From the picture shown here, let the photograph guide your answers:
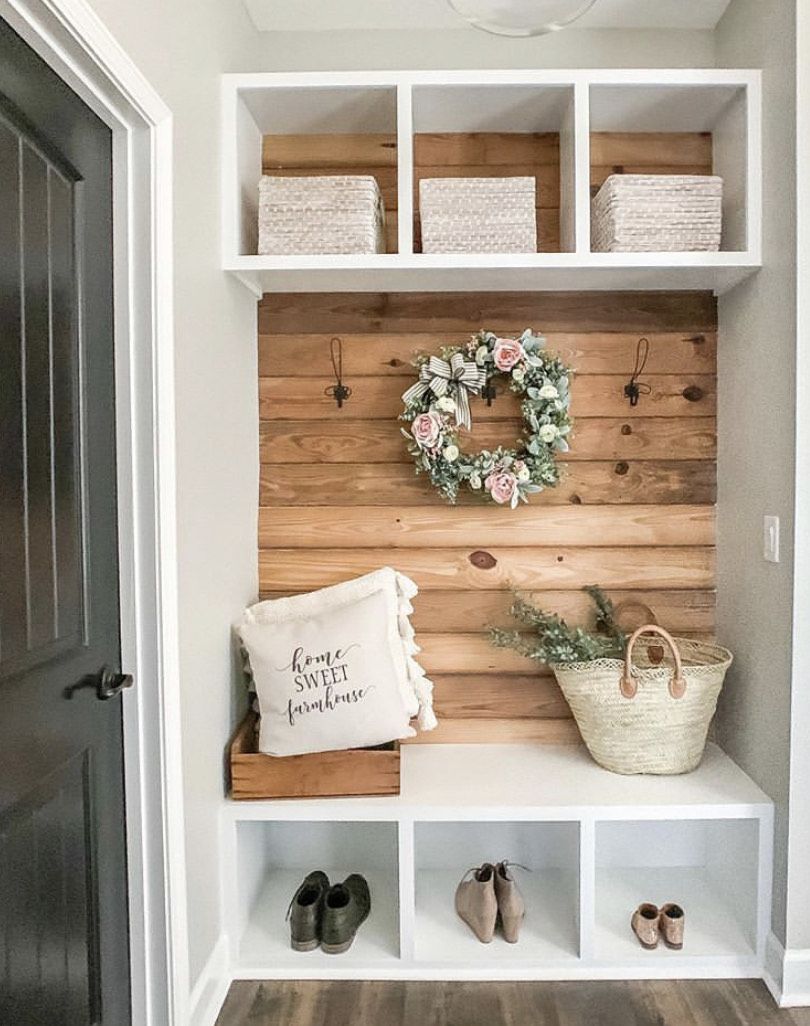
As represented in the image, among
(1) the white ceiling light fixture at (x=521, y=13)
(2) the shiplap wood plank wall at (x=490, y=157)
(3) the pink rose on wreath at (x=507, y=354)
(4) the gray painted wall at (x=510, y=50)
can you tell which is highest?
(4) the gray painted wall at (x=510, y=50)

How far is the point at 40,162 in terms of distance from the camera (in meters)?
1.37

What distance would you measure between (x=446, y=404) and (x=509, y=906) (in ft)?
4.42

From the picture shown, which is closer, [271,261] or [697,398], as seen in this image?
[271,261]

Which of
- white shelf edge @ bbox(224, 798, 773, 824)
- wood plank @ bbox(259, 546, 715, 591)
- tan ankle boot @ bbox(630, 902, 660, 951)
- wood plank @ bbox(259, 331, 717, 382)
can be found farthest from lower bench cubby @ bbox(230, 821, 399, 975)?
wood plank @ bbox(259, 331, 717, 382)

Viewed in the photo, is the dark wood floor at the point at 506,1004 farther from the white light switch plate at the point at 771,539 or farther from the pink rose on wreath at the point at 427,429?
the pink rose on wreath at the point at 427,429

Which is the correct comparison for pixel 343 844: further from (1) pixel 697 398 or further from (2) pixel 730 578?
(1) pixel 697 398

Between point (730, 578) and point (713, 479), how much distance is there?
31 cm

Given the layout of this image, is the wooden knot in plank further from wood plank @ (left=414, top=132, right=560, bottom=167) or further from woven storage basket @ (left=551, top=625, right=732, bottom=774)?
wood plank @ (left=414, top=132, right=560, bottom=167)

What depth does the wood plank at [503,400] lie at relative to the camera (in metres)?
2.64

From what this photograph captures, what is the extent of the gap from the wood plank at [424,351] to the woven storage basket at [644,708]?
0.84 meters

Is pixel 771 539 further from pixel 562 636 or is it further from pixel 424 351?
pixel 424 351

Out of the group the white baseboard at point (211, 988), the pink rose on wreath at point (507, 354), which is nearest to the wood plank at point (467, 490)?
the pink rose on wreath at point (507, 354)

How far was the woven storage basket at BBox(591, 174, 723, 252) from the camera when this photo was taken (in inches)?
89.0

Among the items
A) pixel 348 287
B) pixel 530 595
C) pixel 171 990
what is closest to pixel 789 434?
pixel 530 595
